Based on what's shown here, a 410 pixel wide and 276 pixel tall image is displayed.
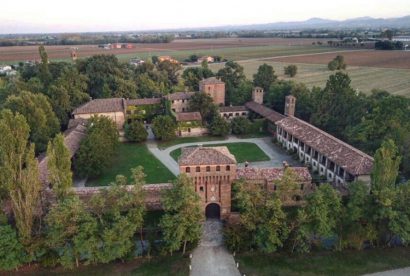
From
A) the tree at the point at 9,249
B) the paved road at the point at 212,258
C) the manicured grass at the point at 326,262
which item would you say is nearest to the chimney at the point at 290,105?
the paved road at the point at 212,258

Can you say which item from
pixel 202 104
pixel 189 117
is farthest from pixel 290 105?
pixel 189 117

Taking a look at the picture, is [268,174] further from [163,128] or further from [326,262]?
[163,128]

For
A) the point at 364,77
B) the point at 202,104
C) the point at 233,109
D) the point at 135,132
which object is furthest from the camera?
the point at 364,77

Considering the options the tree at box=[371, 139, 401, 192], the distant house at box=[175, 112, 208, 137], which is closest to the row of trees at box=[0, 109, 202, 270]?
the tree at box=[371, 139, 401, 192]

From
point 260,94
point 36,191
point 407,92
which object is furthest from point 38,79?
point 407,92

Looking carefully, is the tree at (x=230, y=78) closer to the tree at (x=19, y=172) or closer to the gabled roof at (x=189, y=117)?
the gabled roof at (x=189, y=117)

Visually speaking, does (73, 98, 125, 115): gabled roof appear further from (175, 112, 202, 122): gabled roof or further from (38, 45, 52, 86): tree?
(38, 45, 52, 86): tree
